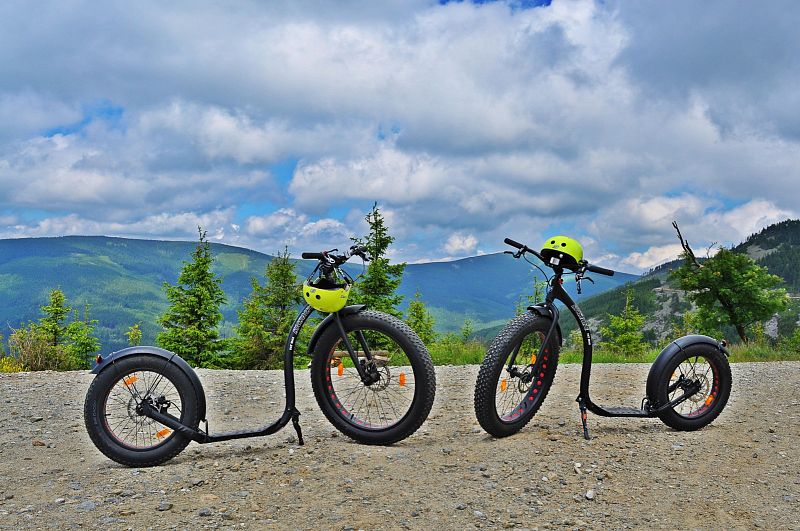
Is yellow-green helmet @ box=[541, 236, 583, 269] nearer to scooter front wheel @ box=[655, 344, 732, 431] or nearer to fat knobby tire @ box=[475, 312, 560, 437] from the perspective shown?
fat knobby tire @ box=[475, 312, 560, 437]

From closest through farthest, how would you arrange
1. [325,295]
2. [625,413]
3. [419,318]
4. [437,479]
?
[437,479], [325,295], [625,413], [419,318]

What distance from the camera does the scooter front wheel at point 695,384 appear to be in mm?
7492

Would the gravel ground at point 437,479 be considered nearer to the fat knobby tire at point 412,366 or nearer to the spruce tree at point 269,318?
the fat knobby tire at point 412,366

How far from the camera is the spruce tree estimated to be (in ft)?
101

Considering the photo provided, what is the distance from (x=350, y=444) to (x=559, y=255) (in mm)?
3018

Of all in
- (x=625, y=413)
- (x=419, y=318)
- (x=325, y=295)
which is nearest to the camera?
(x=325, y=295)

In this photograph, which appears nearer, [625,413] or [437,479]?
[437,479]

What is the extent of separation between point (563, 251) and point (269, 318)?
87.5 ft

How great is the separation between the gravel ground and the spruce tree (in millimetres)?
22554

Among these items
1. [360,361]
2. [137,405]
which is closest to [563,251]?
[360,361]

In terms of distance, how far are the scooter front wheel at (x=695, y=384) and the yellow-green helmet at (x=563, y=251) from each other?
1.79 m

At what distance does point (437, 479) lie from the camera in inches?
217

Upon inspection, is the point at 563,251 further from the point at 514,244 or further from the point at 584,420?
the point at 584,420

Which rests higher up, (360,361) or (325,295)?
(325,295)
